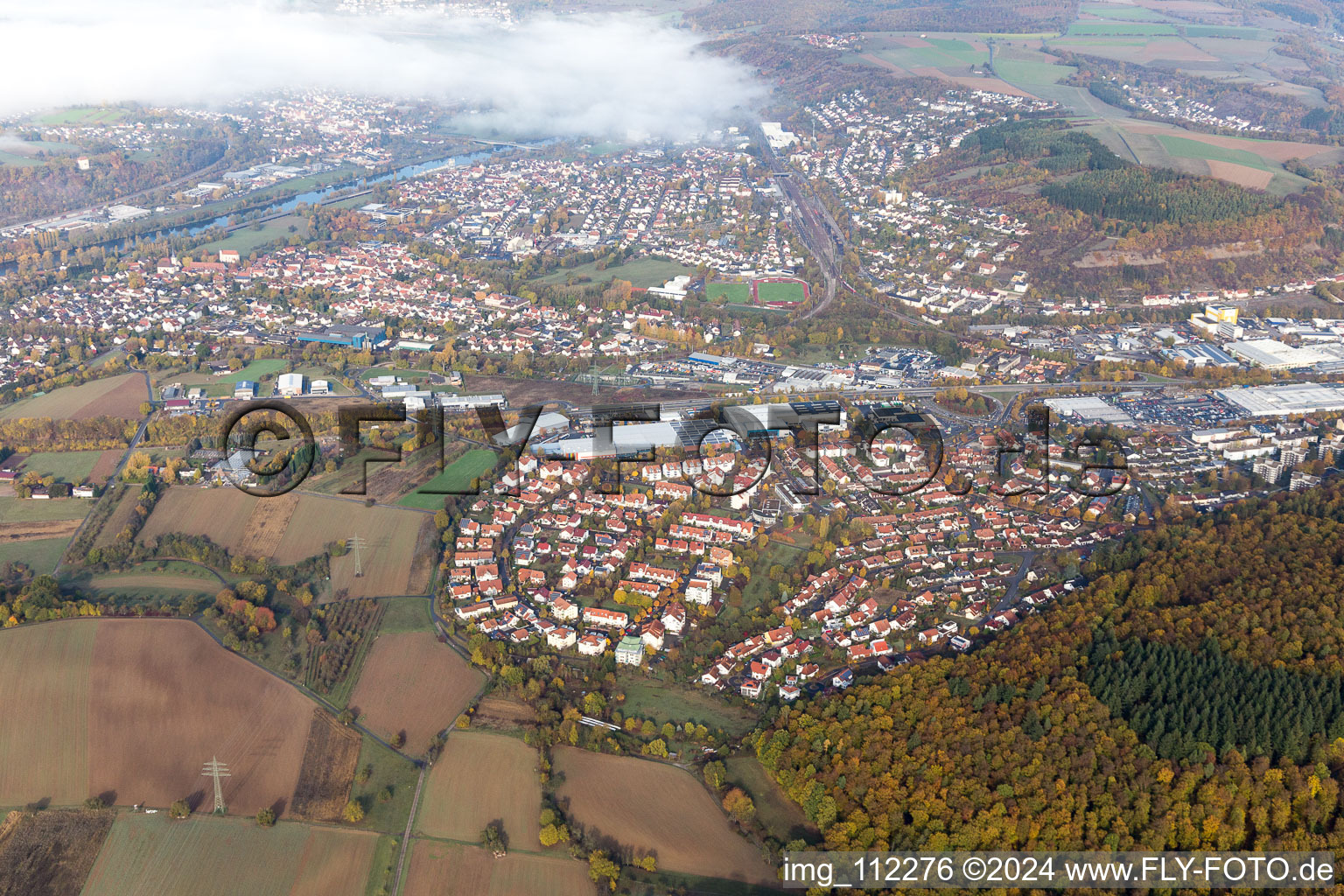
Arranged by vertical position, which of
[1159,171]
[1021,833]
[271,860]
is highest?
[1159,171]

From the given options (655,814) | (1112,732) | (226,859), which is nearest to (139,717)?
(226,859)

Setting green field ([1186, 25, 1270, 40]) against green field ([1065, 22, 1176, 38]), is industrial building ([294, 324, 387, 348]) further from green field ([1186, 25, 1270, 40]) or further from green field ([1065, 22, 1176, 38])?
green field ([1186, 25, 1270, 40])

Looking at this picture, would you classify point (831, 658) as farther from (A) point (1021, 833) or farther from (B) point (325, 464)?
(B) point (325, 464)

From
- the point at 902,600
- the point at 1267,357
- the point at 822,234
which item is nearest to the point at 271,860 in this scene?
the point at 902,600

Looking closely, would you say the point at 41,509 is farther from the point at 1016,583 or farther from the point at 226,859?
the point at 1016,583

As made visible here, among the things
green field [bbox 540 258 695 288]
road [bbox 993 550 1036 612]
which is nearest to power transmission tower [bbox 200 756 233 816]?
road [bbox 993 550 1036 612]

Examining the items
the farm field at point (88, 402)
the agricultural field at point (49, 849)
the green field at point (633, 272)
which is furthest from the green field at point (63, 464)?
the green field at point (633, 272)

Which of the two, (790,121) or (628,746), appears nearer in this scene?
(628,746)
